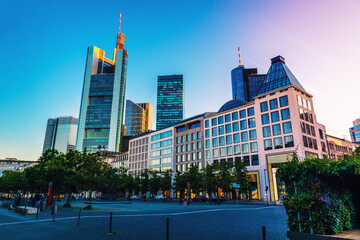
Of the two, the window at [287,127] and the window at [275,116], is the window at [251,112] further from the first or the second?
the window at [287,127]

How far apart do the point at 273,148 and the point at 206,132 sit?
2498cm

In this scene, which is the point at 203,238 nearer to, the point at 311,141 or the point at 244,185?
the point at 244,185

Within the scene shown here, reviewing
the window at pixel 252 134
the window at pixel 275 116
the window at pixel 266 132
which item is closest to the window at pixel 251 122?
the window at pixel 252 134

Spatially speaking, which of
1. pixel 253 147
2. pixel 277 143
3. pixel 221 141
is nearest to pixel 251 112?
pixel 253 147

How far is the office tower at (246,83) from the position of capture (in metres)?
174

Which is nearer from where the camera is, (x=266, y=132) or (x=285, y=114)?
(x=285, y=114)

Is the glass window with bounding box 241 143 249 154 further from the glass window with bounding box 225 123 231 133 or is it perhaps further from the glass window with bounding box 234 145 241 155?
the glass window with bounding box 225 123 231 133

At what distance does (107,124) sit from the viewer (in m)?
196

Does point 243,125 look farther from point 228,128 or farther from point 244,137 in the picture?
point 228,128

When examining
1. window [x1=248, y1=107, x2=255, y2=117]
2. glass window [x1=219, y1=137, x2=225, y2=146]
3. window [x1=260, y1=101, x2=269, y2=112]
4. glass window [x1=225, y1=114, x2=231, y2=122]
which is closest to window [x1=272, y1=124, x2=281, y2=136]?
window [x1=260, y1=101, x2=269, y2=112]

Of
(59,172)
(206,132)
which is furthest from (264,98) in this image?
(59,172)

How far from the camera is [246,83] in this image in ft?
598

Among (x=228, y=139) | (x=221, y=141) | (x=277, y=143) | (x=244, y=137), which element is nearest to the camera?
(x=277, y=143)

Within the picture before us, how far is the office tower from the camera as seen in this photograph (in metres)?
174
